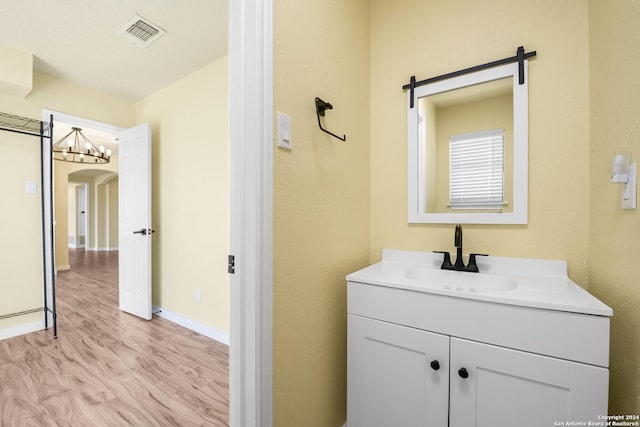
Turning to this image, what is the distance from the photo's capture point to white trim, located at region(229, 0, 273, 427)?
91 cm

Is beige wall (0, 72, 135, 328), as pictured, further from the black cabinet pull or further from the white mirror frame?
the black cabinet pull

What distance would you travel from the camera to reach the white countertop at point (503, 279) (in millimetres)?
892

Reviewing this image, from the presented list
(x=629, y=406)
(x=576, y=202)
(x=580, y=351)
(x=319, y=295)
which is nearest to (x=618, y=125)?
(x=576, y=202)

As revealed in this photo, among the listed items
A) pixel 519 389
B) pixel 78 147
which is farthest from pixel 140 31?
pixel 78 147

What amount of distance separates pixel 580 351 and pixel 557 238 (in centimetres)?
58

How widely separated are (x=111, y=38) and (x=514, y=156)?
2988mm

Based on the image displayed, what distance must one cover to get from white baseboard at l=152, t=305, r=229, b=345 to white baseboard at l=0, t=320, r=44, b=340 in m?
0.98

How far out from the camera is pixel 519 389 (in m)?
0.92

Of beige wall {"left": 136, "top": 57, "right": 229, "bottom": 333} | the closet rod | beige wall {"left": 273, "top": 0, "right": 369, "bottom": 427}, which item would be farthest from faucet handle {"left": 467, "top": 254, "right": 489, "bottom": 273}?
the closet rod

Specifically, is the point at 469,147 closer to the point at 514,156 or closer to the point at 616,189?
the point at 514,156

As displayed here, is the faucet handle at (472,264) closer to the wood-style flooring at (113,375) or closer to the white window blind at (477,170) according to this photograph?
the white window blind at (477,170)

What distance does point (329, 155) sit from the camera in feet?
4.26

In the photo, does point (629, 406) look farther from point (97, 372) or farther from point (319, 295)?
point (97, 372)

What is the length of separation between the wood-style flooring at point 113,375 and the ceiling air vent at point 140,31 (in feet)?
8.41
